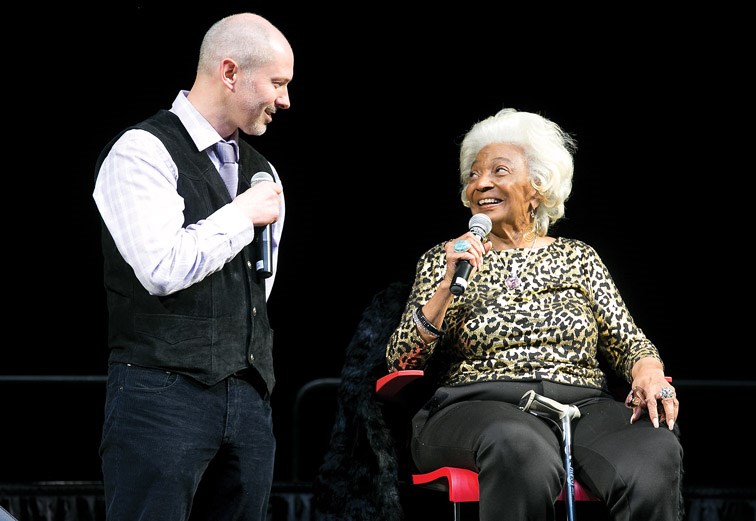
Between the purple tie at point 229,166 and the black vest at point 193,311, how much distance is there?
59 mm

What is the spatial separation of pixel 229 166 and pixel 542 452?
91 cm

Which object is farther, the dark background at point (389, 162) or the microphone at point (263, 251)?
the dark background at point (389, 162)

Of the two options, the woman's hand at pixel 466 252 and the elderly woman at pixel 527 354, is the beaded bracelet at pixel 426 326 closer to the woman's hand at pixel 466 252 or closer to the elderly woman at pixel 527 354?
the elderly woman at pixel 527 354

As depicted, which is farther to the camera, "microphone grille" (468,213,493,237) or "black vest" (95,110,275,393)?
"microphone grille" (468,213,493,237)

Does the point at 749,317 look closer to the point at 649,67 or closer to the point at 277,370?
the point at 649,67

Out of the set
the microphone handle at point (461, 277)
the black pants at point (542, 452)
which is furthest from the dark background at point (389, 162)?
the microphone handle at point (461, 277)

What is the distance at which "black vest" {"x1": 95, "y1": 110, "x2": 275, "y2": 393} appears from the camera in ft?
5.87

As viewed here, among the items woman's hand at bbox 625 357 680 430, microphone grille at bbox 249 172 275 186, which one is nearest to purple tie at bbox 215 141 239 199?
microphone grille at bbox 249 172 275 186

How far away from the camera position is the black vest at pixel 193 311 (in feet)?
5.87

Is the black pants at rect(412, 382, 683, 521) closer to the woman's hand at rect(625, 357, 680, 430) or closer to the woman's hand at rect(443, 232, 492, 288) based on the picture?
the woman's hand at rect(625, 357, 680, 430)

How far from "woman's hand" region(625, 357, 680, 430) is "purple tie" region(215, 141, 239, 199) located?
43.0 inches

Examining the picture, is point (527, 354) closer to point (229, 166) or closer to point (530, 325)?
point (530, 325)

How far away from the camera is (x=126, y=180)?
1.79 m

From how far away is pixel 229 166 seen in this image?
2.01 metres
